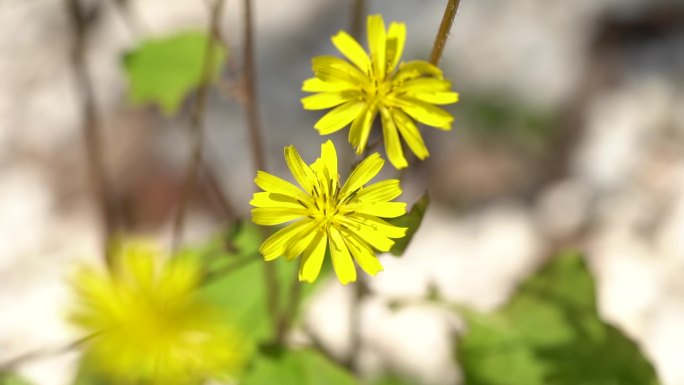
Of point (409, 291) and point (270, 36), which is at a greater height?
point (270, 36)

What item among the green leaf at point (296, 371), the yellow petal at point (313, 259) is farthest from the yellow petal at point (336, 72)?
the green leaf at point (296, 371)

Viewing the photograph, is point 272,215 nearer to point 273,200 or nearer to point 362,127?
point 273,200

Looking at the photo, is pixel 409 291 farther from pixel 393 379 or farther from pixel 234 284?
pixel 234 284

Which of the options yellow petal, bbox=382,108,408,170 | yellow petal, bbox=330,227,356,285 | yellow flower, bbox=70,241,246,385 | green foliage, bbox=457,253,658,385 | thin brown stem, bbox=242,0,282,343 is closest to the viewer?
yellow petal, bbox=330,227,356,285

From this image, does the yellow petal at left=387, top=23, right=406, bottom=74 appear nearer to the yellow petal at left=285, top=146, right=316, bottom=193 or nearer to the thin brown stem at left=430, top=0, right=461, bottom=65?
the thin brown stem at left=430, top=0, right=461, bottom=65

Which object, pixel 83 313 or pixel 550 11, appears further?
pixel 550 11

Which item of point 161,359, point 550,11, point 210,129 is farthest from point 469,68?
point 161,359

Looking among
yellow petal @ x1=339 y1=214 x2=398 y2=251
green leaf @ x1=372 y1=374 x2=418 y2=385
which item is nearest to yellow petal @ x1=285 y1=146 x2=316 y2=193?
yellow petal @ x1=339 y1=214 x2=398 y2=251
